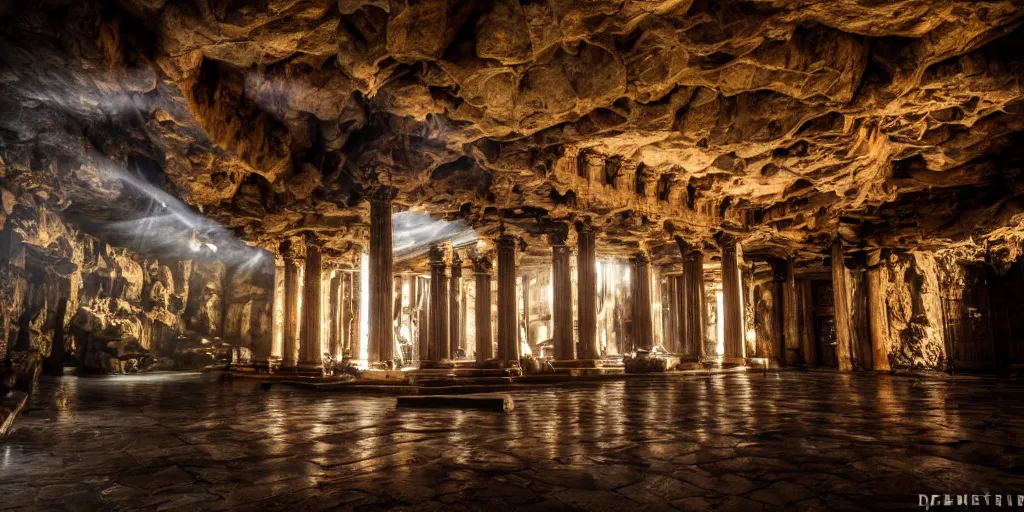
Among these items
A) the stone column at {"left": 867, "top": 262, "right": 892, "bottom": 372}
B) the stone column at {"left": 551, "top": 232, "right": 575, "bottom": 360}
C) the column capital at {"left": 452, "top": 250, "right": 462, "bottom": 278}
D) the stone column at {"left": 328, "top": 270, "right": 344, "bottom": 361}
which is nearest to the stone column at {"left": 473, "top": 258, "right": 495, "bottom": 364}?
the column capital at {"left": 452, "top": 250, "right": 462, "bottom": 278}

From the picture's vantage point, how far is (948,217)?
16.6 m

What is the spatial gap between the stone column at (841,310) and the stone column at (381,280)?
14.9 m

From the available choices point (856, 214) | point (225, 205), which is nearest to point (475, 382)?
point (225, 205)

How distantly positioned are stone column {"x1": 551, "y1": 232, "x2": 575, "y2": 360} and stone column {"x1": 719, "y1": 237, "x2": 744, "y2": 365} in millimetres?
5890

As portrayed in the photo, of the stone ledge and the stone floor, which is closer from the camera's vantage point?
the stone floor

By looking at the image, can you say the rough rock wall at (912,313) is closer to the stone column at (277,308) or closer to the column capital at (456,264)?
the column capital at (456,264)

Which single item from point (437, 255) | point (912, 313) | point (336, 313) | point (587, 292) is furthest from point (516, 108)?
point (912, 313)

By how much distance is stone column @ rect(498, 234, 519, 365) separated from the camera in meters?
15.3

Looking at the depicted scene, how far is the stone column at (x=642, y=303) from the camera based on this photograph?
18453 mm

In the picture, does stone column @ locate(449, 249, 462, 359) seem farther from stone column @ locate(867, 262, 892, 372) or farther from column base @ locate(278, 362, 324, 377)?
stone column @ locate(867, 262, 892, 372)

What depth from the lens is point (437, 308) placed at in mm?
17781

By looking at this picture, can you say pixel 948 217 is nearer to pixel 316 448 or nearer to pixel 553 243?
pixel 553 243

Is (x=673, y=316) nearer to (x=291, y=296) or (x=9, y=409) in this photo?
(x=291, y=296)

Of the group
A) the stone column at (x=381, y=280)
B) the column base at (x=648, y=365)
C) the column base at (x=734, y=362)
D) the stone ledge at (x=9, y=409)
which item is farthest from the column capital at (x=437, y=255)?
the stone ledge at (x=9, y=409)
